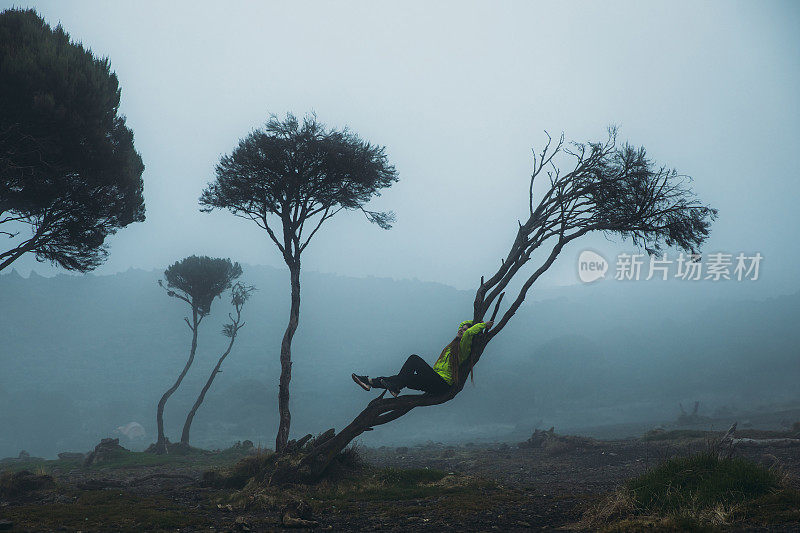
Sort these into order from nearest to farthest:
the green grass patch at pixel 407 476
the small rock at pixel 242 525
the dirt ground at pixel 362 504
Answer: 1. the small rock at pixel 242 525
2. the dirt ground at pixel 362 504
3. the green grass patch at pixel 407 476

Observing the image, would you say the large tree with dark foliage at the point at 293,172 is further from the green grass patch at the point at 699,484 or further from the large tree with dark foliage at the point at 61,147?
the green grass patch at the point at 699,484

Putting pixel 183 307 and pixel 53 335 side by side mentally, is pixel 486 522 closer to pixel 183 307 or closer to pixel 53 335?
pixel 53 335

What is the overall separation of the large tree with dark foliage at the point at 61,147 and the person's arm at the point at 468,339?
13.6m

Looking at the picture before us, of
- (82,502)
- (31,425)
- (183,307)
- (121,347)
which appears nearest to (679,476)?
(82,502)

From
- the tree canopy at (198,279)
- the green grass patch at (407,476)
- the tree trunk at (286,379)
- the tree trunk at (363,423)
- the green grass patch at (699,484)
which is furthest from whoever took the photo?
the tree canopy at (198,279)

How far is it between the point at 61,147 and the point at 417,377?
531 inches

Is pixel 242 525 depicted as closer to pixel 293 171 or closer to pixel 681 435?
pixel 293 171

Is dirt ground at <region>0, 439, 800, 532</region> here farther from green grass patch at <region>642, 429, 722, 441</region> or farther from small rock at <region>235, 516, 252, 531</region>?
green grass patch at <region>642, 429, 722, 441</region>

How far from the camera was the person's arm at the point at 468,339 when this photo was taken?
35.7ft

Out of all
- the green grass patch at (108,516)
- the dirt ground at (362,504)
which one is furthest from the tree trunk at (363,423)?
the green grass patch at (108,516)

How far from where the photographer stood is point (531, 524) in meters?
7.49

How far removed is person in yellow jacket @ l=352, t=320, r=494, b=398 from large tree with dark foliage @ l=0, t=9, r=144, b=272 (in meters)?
12.3

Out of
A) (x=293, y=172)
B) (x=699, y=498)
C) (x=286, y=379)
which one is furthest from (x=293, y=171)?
(x=699, y=498)

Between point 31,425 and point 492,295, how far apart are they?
8533 cm
